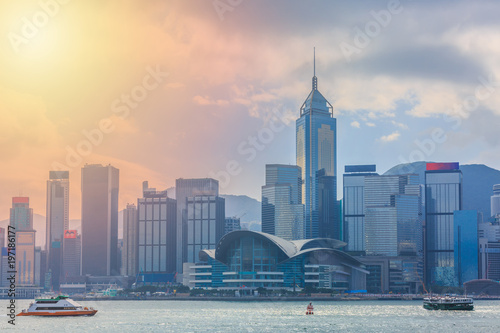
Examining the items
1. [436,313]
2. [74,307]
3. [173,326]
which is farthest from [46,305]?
[436,313]

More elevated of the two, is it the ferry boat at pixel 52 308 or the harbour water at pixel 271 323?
the ferry boat at pixel 52 308

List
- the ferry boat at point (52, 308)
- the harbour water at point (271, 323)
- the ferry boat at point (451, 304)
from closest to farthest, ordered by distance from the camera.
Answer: the harbour water at point (271, 323), the ferry boat at point (52, 308), the ferry boat at point (451, 304)

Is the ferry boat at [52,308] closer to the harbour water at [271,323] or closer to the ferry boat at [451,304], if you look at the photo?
the harbour water at [271,323]

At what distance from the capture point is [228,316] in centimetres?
13750

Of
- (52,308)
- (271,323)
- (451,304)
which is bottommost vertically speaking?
(451,304)

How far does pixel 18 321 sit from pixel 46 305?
280 inches

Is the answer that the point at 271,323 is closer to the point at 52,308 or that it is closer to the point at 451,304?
the point at 52,308

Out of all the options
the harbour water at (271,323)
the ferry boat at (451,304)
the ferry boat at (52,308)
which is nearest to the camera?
the harbour water at (271,323)

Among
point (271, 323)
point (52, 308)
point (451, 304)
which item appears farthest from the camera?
point (451, 304)

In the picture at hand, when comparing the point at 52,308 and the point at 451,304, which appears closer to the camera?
the point at 52,308

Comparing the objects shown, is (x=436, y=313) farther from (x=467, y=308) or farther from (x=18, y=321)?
(x=18, y=321)

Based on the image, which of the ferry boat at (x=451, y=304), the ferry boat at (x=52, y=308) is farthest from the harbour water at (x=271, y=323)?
the ferry boat at (x=451, y=304)

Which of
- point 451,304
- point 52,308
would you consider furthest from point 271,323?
point 451,304

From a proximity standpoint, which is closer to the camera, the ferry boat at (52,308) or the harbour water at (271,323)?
the harbour water at (271,323)
